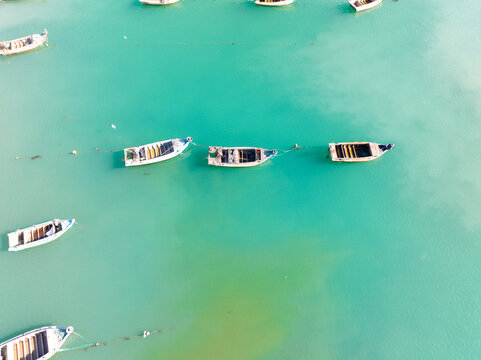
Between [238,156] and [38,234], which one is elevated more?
[238,156]

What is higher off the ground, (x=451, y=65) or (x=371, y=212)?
(x=451, y=65)

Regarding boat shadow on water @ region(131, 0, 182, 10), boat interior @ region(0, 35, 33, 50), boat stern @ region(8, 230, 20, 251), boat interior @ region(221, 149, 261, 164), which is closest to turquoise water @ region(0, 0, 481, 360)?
boat shadow on water @ region(131, 0, 182, 10)

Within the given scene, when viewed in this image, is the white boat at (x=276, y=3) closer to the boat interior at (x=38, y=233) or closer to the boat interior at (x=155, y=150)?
the boat interior at (x=155, y=150)

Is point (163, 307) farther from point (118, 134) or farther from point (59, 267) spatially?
point (118, 134)

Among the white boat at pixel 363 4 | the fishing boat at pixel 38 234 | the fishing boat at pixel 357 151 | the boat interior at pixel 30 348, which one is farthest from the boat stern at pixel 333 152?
the boat interior at pixel 30 348

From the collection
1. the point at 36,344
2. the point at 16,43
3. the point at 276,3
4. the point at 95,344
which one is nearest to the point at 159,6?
the point at 276,3

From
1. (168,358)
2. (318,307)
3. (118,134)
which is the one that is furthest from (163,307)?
(118,134)

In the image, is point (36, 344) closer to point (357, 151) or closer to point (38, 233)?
point (38, 233)
